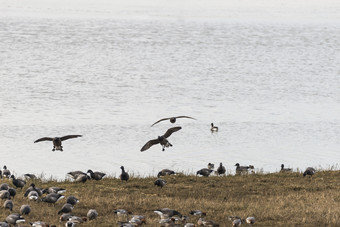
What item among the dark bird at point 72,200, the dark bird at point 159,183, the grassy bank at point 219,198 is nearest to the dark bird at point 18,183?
the grassy bank at point 219,198

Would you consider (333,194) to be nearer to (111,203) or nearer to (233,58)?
(111,203)

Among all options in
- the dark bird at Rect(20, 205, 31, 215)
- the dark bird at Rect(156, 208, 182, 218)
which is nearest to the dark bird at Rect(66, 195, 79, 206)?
the dark bird at Rect(20, 205, 31, 215)

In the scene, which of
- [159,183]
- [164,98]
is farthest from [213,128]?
[159,183]

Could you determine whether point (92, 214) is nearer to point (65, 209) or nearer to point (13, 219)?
point (65, 209)

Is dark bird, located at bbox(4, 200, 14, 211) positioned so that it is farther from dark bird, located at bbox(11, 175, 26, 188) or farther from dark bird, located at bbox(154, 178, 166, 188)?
dark bird, located at bbox(154, 178, 166, 188)

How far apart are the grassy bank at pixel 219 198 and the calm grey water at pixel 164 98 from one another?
668cm

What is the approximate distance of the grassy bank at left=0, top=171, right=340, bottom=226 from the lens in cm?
1917

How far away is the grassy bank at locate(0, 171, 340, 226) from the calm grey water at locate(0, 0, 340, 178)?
6.68m

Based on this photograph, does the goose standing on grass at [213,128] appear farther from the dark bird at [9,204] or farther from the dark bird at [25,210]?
the dark bird at [25,210]

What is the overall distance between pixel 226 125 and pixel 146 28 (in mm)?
87072

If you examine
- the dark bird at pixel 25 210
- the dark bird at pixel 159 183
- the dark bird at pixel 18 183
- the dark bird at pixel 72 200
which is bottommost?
the dark bird at pixel 25 210

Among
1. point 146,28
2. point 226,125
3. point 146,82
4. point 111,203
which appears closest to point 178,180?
point 111,203

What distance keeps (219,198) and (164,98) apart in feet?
107

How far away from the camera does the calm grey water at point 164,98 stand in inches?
1433
